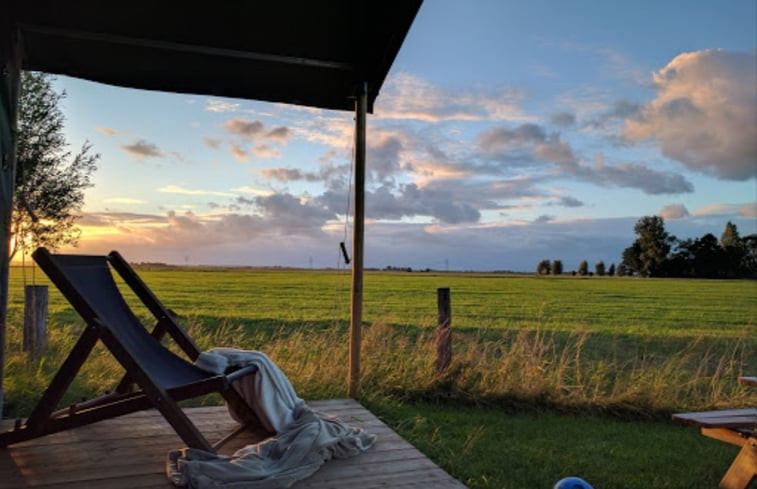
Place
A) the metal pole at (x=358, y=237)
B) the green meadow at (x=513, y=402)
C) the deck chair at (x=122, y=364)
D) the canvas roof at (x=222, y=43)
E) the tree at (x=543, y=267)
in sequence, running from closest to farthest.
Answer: the deck chair at (x=122, y=364), the green meadow at (x=513, y=402), the canvas roof at (x=222, y=43), the metal pole at (x=358, y=237), the tree at (x=543, y=267)

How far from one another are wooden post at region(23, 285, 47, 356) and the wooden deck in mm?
3159

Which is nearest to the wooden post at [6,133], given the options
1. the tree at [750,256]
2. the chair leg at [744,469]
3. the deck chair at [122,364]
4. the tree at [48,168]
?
the deck chair at [122,364]

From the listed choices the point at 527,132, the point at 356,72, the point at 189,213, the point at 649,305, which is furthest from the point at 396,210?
the point at 649,305

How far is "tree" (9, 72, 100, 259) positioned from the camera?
28.4ft

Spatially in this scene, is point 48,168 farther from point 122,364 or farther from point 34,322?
point 122,364

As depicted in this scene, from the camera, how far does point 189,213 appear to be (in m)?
16.7

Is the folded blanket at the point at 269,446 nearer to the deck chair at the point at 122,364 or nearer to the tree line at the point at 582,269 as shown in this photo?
the deck chair at the point at 122,364

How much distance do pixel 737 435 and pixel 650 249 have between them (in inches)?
2517

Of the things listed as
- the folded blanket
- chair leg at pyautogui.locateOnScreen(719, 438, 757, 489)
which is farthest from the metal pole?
chair leg at pyautogui.locateOnScreen(719, 438, 757, 489)

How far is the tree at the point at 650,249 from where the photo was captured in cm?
5996

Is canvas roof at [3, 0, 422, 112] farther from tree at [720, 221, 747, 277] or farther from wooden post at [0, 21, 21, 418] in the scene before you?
tree at [720, 221, 747, 277]

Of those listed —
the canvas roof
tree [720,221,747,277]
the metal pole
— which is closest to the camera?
the canvas roof

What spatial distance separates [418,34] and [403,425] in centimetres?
270

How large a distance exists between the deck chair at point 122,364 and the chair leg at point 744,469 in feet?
8.29
